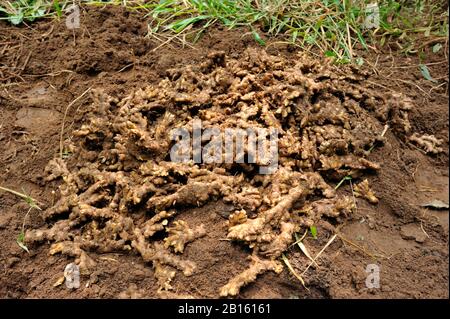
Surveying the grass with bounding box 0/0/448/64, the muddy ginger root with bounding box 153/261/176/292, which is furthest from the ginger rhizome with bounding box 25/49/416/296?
the grass with bounding box 0/0/448/64

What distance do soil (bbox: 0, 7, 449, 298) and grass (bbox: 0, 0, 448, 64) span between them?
0.10 metres

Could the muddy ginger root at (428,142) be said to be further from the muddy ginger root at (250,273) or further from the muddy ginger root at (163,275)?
the muddy ginger root at (163,275)

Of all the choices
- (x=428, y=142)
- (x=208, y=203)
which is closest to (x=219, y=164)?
(x=208, y=203)

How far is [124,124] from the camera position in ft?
8.72

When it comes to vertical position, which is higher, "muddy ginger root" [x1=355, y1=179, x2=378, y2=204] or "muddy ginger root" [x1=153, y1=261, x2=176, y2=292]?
"muddy ginger root" [x1=355, y1=179, x2=378, y2=204]

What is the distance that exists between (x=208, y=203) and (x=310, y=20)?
5.25 ft

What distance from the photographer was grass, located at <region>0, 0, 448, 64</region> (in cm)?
307

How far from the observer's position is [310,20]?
3246 millimetres

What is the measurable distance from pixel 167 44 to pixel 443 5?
1.86 metres

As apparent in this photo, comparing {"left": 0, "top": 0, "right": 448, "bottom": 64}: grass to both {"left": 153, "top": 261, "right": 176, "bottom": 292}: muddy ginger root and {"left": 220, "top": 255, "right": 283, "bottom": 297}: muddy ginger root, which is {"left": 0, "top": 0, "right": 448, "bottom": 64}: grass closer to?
{"left": 220, "top": 255, "right": 283, "bottom": 297}: muddy ginger root

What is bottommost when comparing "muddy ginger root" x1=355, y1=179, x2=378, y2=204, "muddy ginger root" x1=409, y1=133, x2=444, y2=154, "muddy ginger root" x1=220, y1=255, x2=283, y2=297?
"muddy ginger root" x1=220, y1=255, x2=283, y2=297
